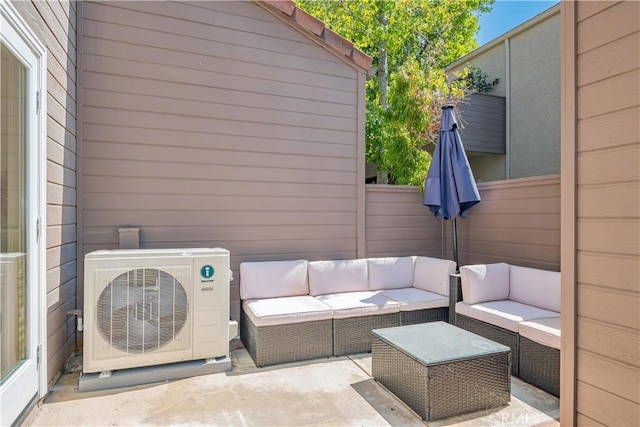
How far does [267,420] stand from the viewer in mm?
2256

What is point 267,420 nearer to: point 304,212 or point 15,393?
point 15,393

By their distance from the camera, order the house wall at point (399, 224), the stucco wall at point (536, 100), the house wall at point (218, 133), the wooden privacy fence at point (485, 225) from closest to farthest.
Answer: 1. the house wall at point (218, 133)
2. the wooden privacy fence at point (485, 225)
3. the house wall at point (399, 224)
4. the stucco wall at point (536, 100)

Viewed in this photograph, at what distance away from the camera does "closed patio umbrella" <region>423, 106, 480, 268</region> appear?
3.91 meters

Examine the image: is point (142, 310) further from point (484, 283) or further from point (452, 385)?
point (484, 283)

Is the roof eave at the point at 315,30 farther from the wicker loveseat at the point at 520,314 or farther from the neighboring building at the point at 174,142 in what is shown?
the wicker loveseat at the point at 520,314

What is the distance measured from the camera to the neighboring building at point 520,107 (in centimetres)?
630

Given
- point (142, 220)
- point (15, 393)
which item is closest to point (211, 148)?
point (142, 220)

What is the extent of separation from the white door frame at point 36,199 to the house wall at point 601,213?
110 inches

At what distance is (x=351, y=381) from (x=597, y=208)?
6.68ft

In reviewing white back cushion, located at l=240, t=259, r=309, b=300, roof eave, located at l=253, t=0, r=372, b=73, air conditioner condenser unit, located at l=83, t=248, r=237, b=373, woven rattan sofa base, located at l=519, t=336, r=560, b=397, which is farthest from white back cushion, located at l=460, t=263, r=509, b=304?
roof eave, located at l=253, t=0, r=372, b=73

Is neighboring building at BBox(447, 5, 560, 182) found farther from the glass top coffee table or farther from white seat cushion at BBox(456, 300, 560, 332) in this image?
the glass top coffee table

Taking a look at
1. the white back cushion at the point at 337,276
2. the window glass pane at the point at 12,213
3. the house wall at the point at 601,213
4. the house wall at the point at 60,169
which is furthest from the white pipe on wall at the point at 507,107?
the window glass pane at the point at 12,213

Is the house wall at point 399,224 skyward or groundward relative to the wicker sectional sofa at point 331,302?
skyward

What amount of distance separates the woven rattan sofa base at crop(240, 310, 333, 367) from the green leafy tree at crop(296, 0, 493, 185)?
2408 millimetres
